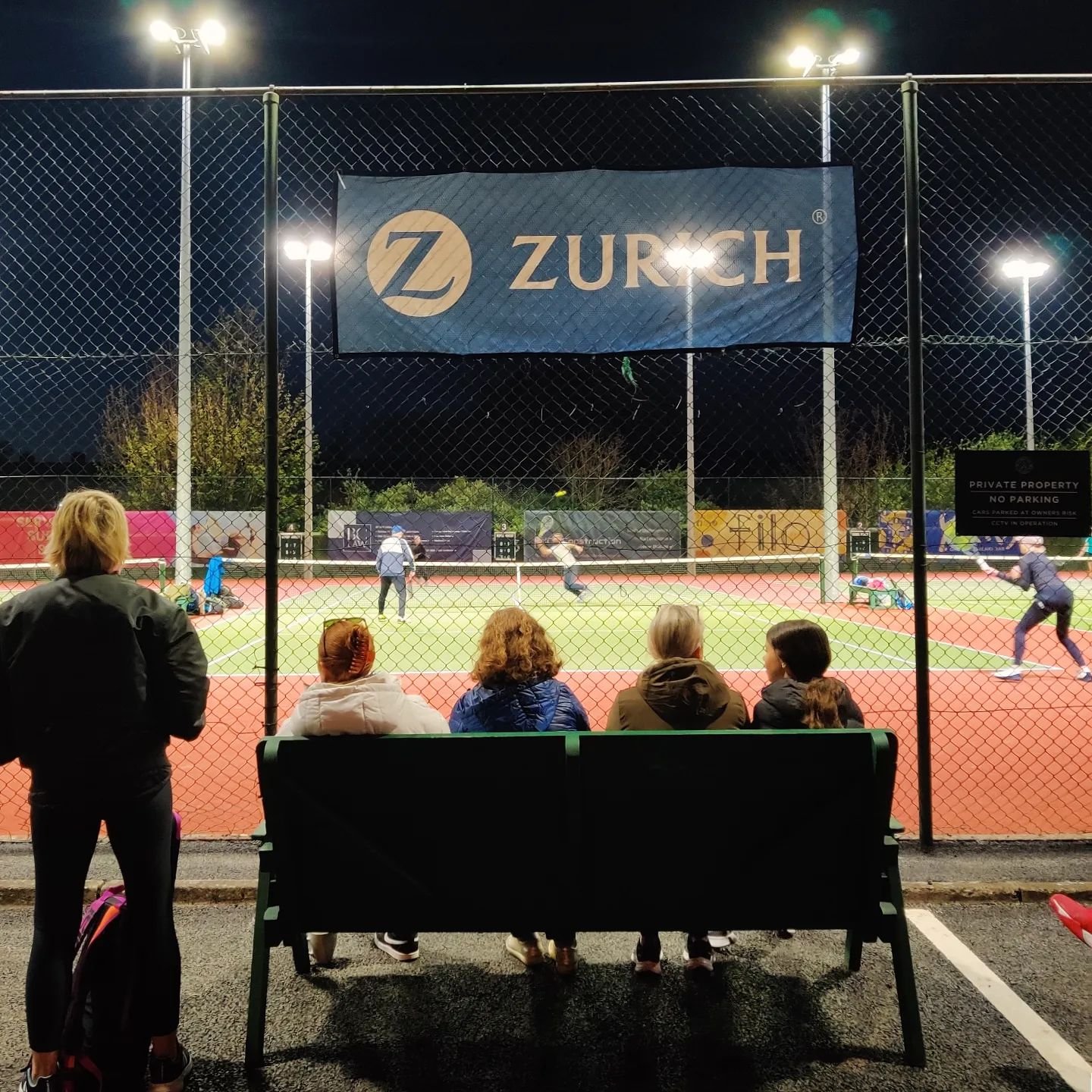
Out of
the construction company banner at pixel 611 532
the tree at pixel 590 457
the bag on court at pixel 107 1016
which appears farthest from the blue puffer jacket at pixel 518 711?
the tree at pixel 590 457

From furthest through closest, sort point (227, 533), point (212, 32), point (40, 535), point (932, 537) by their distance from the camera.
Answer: point (932, 537), point (227, 533), point (40, 535), point (212, 32)

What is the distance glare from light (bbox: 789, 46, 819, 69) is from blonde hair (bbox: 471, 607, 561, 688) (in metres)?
15.9

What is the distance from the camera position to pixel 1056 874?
12.4ft

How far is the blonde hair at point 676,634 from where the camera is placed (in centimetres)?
325

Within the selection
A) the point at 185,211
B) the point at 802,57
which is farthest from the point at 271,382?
the point at 802,57

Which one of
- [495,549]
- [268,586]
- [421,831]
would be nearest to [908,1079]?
[421,831]

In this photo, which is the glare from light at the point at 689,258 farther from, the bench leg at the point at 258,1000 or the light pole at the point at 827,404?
the light pole at the point at 827,404

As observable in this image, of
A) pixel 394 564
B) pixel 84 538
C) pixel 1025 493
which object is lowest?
pixel 394 564

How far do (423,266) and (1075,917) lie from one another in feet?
13.1

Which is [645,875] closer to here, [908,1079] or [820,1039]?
[820,1039]

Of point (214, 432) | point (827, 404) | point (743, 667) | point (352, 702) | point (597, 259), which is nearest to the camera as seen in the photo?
point (352, 702)

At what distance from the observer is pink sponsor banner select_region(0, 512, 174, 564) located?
20.2 meters

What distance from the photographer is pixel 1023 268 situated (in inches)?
1022

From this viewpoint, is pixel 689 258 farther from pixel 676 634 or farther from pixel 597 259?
pixel 676 634
